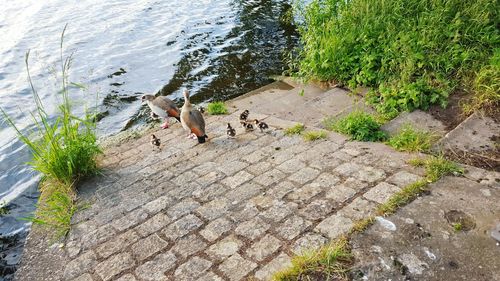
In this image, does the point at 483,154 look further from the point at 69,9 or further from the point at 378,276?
the point at 69,9

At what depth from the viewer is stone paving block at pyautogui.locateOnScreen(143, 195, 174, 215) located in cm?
511

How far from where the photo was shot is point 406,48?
7.43m

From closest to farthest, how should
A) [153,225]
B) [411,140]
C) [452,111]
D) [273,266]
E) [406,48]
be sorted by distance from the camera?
[273,266]
[153,225]
[411,140]
[452,111]
[406,48]

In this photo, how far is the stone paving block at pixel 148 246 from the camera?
4.39m

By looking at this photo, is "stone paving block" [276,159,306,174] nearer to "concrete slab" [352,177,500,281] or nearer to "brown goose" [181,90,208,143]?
"concrete slab" [352,177,500,281]

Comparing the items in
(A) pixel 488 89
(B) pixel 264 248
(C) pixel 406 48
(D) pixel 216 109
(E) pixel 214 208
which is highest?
(C) pixel 406 48

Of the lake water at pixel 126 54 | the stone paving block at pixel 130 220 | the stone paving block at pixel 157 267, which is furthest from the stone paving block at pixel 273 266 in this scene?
the lake water at pixel 126 54

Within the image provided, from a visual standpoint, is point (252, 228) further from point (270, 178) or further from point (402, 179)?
point (402, 179)

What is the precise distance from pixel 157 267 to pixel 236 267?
0.82 meters

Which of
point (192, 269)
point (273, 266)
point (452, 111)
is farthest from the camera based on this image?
point (452, 111)

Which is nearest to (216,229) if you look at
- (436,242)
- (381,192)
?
(381,192)

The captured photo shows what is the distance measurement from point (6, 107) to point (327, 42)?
7038 millimetres

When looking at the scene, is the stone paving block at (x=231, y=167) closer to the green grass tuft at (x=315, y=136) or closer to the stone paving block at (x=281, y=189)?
the stone paving block at (x=281, y=189)

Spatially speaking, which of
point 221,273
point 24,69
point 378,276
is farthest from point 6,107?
point 378,276
